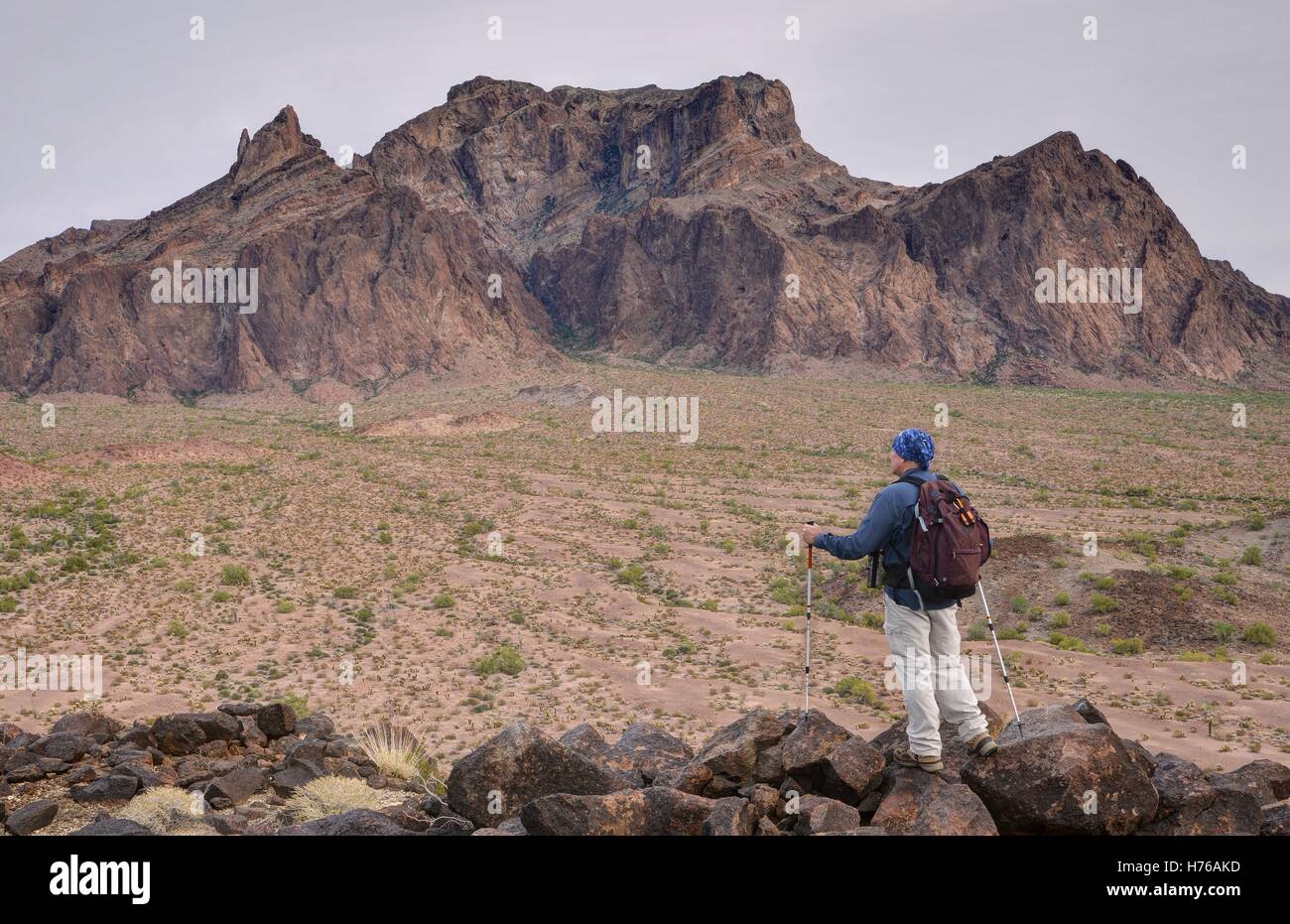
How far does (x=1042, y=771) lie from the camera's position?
221 inches

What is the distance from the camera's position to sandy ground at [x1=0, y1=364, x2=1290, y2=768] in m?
13.8

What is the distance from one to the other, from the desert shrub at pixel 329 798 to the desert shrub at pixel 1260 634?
15916 millimetres

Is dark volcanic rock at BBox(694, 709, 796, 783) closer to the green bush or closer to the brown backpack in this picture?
the brown backpack

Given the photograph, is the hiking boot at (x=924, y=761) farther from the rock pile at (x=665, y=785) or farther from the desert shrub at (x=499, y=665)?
the desert shrub at (x=499, y=665)

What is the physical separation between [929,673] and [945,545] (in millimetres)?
938

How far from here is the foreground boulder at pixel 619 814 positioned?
19.0 ft

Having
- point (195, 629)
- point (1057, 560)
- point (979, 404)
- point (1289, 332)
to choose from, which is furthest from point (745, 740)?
point (1289, 332)

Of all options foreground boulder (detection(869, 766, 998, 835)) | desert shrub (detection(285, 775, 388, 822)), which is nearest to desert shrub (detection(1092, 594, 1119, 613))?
foreground boulder (detection(869, 766, 998, 835))

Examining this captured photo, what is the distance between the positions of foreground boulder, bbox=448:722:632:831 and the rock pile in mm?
12

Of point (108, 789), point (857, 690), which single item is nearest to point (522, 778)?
point (108, 789)

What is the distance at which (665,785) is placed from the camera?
22.8 ft

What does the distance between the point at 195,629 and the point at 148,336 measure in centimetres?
9353

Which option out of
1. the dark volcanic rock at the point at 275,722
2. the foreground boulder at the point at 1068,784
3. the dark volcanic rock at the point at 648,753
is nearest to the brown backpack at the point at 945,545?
the foreground boulder at the point at 1068,784

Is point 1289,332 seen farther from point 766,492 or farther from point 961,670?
point 961,670
